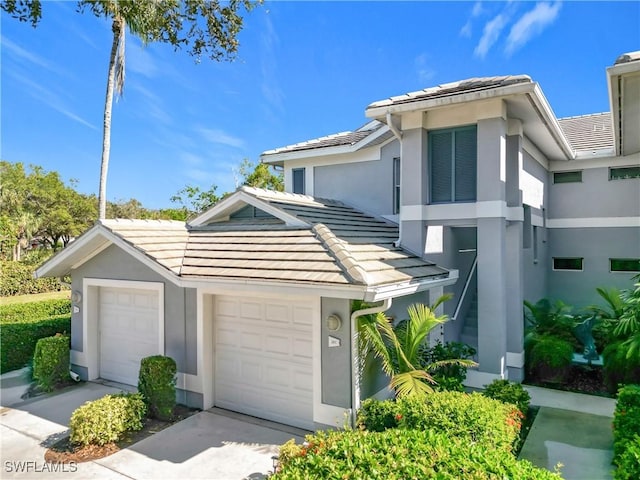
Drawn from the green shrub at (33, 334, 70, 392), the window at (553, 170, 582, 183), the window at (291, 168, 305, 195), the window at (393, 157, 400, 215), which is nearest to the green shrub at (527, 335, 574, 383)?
the window at (393, 157, 400, 215)

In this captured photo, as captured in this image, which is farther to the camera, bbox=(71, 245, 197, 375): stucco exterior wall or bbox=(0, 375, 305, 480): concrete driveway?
bbox=(71, 245, 197, 375): stucco exterior wall

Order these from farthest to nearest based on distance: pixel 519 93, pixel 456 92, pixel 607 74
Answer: pixel 456 92, pixel 519 93, pixel 607 74

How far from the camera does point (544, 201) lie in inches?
585

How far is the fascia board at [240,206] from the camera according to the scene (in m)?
10.0

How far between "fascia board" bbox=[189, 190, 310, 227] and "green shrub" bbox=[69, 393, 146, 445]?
5.16m

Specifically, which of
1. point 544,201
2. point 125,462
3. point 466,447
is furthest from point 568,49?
point 125,462

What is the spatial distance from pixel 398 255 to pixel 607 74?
203 inches

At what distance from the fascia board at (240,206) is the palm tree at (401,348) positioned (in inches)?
123

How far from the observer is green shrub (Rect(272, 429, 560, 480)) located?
3.83m

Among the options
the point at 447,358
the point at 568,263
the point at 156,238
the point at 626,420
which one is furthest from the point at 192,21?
the point at 568,263

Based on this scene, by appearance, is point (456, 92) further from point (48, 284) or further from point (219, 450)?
point (48, 284)

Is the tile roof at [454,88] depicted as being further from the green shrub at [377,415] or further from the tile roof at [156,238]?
the green shrub at [377,415]

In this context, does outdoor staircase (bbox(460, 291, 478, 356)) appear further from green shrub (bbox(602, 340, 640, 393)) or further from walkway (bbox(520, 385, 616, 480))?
green shrub (bbox(602, 340, 640, 393))

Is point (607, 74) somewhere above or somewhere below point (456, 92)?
below
